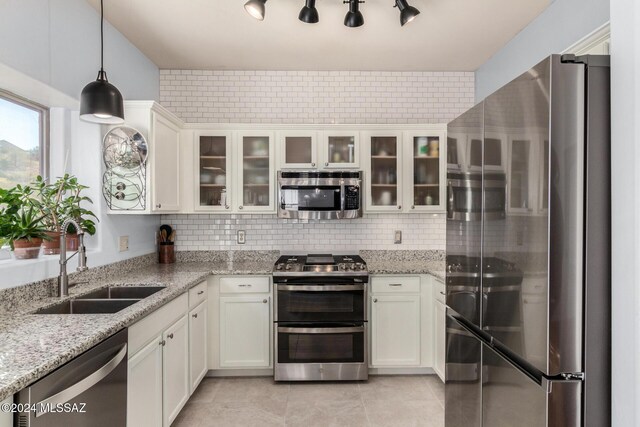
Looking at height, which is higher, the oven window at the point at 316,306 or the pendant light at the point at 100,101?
the pendant light at the point at 100,101

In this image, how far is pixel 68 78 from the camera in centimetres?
236

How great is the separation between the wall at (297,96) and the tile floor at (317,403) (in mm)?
2416

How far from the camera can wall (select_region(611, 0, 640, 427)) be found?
1094mm

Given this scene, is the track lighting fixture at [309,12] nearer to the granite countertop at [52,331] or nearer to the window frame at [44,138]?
the window frame at [44,138]

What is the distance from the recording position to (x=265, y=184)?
3486mm

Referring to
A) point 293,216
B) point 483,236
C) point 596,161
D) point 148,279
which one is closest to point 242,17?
point 293,216

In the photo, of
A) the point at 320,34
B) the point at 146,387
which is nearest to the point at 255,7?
the point at 320,34

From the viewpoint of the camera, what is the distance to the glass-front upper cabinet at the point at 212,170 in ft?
11.4

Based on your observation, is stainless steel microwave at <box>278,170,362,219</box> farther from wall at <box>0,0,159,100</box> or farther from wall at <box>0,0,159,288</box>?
wall at <box>0,0,159,100</box>

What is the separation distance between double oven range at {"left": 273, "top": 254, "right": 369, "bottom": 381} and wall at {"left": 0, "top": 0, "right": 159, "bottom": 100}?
197 centimetres

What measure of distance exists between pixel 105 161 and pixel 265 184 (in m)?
1.30

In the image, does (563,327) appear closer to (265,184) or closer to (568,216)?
(568,216)

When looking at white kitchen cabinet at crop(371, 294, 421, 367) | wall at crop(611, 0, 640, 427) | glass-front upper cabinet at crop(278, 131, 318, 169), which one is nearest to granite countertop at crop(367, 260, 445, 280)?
white kitchen cabinet at crop(371, 294, 421, 367)

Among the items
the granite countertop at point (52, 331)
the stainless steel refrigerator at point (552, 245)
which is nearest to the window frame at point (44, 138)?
the granite countertop at point (52, 331)
